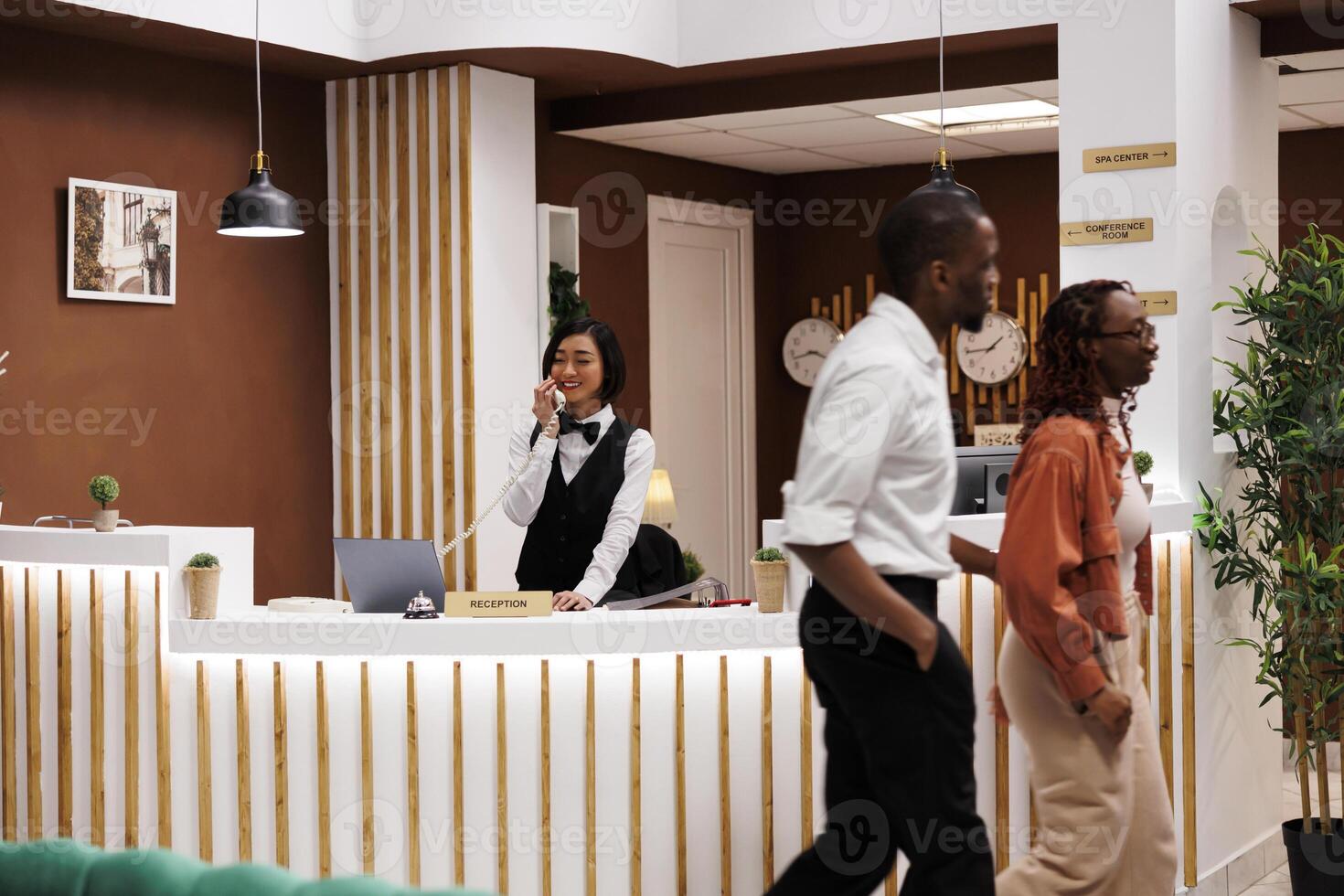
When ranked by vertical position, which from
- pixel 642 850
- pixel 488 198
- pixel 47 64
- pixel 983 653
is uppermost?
pixel 47 64

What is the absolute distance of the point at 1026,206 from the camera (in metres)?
8.20

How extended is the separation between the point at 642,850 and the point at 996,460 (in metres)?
1.41

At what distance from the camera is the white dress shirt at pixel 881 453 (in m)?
2.46

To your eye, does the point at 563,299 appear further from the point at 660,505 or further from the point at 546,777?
the point at 546,777

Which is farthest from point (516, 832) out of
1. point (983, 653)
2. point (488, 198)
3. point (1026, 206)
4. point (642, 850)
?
point (1026, 206)

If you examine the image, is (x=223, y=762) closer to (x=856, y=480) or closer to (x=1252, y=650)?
(x=856, y=480)

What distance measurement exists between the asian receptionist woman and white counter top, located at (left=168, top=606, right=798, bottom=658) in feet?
1.78

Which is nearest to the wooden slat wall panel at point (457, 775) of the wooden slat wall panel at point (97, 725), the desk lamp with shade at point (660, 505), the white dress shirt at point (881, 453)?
the wooden slat wall panel at point (97, 725)

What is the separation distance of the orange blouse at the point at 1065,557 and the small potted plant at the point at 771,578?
907 mm

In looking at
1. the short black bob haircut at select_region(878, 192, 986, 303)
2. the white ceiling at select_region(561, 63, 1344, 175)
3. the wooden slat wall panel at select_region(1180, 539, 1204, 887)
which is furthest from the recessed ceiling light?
the short black bob haircut at select_region(878, 192, 986, 303)

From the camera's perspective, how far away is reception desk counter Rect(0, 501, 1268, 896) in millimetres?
3814

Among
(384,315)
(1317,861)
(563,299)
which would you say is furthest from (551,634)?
(563,299)

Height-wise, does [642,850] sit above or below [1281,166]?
below

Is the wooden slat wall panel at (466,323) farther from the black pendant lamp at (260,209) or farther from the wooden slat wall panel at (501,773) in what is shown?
the wooden slat wall panel at (501,773)
